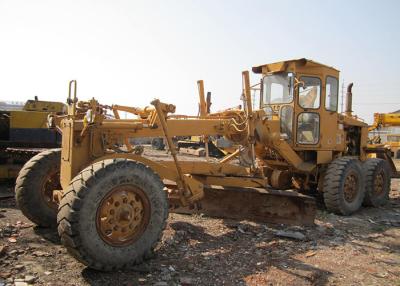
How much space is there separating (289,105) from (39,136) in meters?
6.28

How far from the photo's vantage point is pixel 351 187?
8.28 m

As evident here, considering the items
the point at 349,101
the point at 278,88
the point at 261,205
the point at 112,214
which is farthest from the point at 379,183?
the point at 112,214

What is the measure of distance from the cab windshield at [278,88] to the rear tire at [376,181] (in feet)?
7.68

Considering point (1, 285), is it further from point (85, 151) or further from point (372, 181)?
point (372, 181)

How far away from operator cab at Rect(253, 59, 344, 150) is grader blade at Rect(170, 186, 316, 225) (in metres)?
1.73

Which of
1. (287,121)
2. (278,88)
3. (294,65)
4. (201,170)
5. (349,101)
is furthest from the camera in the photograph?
(349,101)

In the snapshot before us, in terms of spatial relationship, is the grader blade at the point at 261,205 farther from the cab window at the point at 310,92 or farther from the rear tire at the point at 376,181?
the rear tire at the point at 376,181

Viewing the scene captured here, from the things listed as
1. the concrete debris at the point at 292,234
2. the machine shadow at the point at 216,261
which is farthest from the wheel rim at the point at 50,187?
the concrete debris at the point at 292,234

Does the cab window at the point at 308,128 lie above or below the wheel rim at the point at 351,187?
above

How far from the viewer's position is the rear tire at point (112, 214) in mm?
4137

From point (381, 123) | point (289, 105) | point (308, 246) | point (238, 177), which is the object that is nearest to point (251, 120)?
point (238, 177)

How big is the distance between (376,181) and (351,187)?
123 cm

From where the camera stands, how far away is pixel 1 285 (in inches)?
157

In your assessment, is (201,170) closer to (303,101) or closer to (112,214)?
(112,214)
